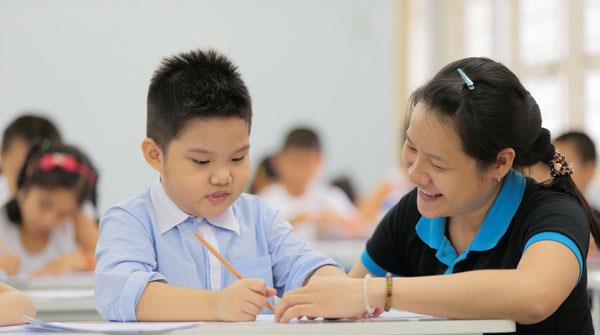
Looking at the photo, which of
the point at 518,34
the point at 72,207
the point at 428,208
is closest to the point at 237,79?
the point at 428,208

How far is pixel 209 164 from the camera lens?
1.67 m

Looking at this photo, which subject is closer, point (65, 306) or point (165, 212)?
point (165, 212)

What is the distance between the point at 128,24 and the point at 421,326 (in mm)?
6380

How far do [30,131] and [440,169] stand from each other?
2.80 metres

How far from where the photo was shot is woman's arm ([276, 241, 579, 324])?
1368 mm

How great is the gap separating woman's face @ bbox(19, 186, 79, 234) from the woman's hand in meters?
2.06

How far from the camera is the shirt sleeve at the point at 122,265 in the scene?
4.96 feet

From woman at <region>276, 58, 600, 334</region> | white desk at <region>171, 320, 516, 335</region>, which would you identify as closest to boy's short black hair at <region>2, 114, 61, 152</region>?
woman at <region>276, 58, 600, 334</region>

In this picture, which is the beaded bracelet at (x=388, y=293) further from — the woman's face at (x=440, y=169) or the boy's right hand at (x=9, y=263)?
the boy's right hand at (x=9, y=263)

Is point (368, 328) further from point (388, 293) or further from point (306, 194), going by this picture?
Answer: point (306, 194)

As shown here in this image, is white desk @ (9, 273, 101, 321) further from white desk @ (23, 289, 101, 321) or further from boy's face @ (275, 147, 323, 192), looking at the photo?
boy's face @ (275, 147, 323, 192)

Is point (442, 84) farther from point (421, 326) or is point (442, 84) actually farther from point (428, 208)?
point (421, 326)

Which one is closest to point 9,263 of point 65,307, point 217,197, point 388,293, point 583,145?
point 65,307

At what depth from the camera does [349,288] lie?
1389 mm
